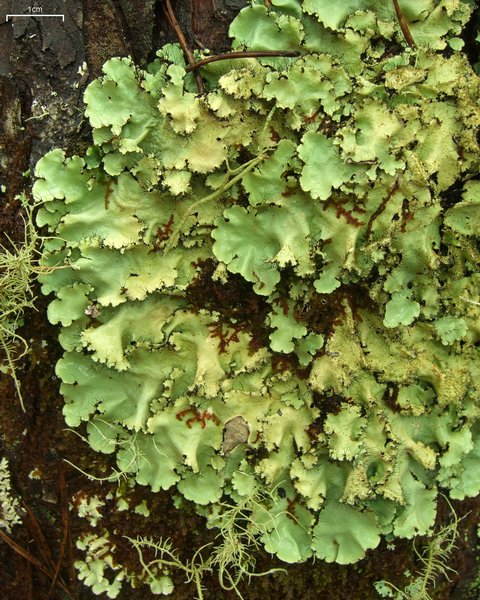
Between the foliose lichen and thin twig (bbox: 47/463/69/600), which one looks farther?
thin twig (bbox: 47/463/69/600)

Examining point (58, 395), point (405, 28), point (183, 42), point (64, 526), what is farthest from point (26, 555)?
point (405, 28)

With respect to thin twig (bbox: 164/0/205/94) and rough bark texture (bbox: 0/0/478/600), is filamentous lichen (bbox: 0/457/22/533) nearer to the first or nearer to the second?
rough bark texture (bbox: 0/0/478/600)

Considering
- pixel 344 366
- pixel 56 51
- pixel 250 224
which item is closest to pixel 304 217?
pixel 250 224

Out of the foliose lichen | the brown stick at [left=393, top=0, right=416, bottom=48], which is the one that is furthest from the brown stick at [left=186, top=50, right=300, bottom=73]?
the brown stick at [left=393, top=0, right=416, bottom=48]

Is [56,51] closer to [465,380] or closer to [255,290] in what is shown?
[255,290]

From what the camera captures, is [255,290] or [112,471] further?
[112,471]

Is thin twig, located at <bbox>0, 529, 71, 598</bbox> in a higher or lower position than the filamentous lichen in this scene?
lower

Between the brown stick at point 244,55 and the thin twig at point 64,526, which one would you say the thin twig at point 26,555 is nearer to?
the thin twig at point 64,526

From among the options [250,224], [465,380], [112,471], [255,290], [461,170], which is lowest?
[112,471]
